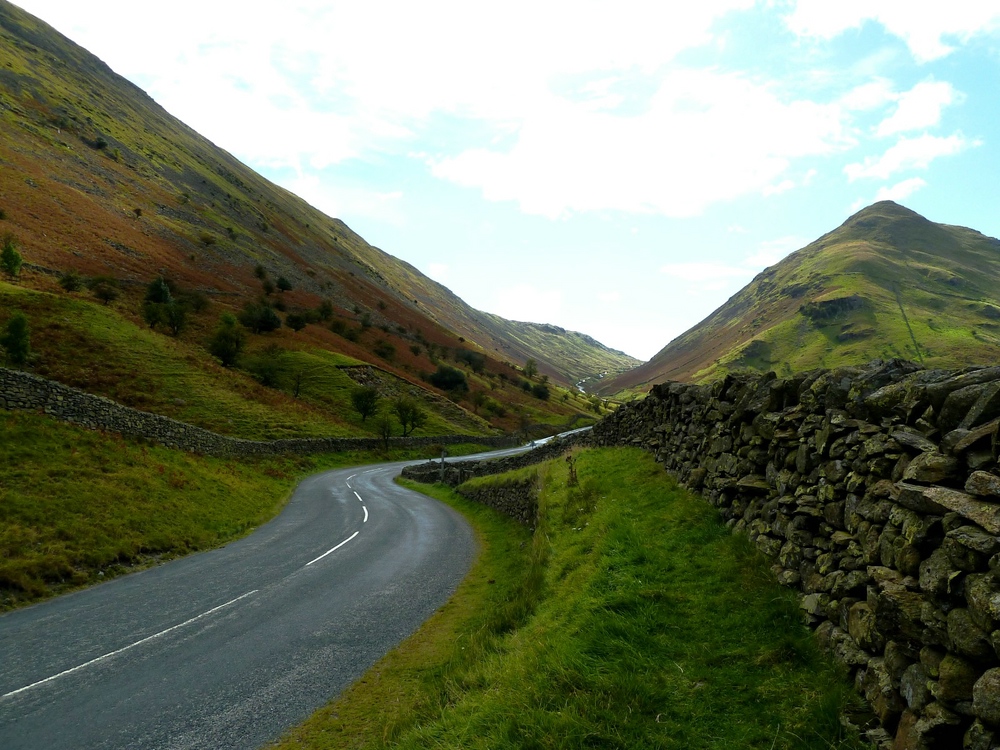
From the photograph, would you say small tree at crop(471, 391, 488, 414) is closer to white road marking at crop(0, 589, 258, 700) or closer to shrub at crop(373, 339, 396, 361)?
shrub at crop(373, 339, 396, 361)

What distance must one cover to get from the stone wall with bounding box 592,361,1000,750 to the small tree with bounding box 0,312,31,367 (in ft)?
156

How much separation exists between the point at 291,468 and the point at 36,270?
41053mm

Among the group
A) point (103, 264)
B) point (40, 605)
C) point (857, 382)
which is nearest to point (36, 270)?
point (103, 264)

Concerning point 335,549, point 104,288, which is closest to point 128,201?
point 104,288

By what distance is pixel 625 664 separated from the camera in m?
6.09

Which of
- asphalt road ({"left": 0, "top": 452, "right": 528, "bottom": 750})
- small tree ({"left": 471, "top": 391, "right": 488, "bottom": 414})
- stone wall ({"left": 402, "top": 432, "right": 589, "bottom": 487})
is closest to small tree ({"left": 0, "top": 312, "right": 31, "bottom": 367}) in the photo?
stone wall ({"left": 402, "top": 432, "right": 589, "bottom": 487})

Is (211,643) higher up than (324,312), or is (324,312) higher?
(324,312)

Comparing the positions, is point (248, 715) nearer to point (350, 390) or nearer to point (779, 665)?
point (779, 665)

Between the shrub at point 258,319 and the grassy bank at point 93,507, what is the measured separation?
48789 millimetres

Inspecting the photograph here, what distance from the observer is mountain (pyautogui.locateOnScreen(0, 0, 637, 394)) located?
71125 mm

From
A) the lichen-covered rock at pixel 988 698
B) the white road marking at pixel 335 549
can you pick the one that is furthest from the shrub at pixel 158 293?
the lichen-covered rock at pixel 988 698

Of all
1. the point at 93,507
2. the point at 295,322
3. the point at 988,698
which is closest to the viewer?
the point at 988,698

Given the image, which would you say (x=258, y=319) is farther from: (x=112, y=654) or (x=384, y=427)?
(x=112, y=654)

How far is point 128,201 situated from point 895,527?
399 ft
